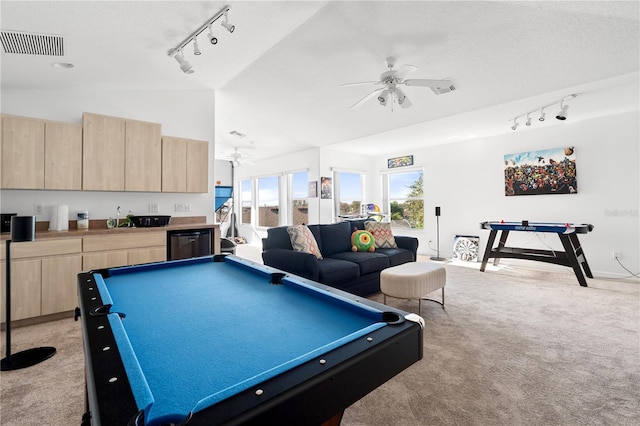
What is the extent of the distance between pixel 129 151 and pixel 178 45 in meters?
1.43

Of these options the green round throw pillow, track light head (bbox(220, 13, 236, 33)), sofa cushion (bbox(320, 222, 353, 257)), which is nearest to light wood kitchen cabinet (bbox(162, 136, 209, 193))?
sofa cushion (bbox(320, 222, 353, 257))

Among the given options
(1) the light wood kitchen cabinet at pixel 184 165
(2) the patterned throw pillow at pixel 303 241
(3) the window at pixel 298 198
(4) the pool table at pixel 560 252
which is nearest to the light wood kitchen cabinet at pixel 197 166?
(1) the light wood kitchen cabinet at pixel 184 165

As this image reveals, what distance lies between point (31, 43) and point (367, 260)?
376cm

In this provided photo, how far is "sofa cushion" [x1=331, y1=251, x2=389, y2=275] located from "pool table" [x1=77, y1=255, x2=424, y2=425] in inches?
78.7

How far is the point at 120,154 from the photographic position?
3.42 metres

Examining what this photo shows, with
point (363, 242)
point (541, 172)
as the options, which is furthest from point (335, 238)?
point (541, 172)

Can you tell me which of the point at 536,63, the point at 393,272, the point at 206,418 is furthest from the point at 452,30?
the point at 206,418

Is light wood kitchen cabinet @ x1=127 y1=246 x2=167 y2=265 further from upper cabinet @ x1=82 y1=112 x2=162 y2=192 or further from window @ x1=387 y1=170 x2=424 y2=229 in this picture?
window @ x1=387 y1=170 x2=424 y2=229

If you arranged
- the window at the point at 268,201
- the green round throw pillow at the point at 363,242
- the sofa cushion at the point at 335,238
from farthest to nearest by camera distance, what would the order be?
the window at the point at 268,201 → the green round throw pillow at the point at 363,242 → the sofa cushion at the point at 335,238

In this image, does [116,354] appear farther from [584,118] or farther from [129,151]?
[584,118]

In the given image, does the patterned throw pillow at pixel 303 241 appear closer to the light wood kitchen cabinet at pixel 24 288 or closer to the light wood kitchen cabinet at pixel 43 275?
the light wood kitchen cabinet at pixel 43 275

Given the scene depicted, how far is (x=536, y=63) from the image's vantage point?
3.04 meters

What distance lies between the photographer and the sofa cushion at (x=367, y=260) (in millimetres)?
3502

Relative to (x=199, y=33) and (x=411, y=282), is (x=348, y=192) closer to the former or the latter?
(x=411, y=282)
